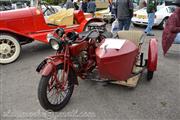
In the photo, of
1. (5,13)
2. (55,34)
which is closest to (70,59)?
(55,34)

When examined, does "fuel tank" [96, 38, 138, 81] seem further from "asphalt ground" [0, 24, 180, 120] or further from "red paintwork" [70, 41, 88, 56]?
"asphalt ground" [0, 24, 180, 120]

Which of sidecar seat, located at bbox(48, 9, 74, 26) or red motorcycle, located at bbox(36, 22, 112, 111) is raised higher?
sidecar seat, located at bbox(48, 9, 74, 26)

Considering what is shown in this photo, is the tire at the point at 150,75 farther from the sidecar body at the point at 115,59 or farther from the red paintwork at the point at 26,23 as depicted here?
the red paintwork at the point at 26,23

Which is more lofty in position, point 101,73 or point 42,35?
point 42,35

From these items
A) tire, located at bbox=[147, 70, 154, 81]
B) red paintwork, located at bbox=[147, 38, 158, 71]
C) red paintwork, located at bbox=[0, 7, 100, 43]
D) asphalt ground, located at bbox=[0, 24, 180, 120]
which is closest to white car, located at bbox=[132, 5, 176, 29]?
red paintwork, located at bbox=[0, 7, 100, 43]

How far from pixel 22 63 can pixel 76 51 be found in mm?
2503

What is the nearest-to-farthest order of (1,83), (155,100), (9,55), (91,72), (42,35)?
(155,100), (91,72), (1,83), (9,55), (42,35)

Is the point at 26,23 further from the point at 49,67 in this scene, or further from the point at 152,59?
the point at 152,59

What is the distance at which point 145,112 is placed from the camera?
311cm

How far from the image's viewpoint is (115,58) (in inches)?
121

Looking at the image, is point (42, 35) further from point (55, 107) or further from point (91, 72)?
point (55, 107)

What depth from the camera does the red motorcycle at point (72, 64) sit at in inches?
118

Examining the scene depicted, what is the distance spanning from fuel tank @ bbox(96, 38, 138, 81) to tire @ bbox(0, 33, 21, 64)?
278cm

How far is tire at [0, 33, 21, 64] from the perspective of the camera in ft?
17.0
